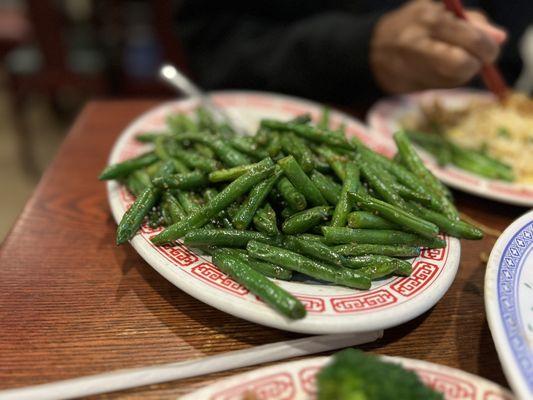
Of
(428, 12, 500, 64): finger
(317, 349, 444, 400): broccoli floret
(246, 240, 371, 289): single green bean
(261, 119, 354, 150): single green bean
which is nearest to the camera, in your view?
(317, 349, 444, 400): broccoli floret

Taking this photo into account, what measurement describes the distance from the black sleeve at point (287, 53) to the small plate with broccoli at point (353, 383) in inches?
81.2

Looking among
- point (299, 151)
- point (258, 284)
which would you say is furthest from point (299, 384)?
point (299, 151)

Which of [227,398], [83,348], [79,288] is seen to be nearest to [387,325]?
[227,398]

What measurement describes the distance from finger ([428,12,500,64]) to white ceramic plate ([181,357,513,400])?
1.78m

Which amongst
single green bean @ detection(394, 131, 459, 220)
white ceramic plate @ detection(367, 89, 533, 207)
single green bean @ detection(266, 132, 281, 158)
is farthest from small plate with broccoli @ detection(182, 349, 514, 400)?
white ceramic plate @ detection(367, 89, 533, 207)

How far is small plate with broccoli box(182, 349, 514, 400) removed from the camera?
1035mm

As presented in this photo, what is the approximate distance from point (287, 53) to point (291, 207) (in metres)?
1.77

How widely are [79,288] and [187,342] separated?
0.43 m

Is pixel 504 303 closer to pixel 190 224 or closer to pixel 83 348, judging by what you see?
pixel 190 224

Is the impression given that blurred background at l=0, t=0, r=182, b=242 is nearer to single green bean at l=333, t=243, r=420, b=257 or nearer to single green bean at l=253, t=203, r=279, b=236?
single green bean at l=253, t=203, r=279, b=236

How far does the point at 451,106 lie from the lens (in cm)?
310

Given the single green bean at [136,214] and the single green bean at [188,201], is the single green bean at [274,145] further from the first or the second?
the single green bean at [136,214]

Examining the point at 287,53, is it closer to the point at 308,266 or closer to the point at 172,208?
the point at 172,208

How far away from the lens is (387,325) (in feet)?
4.20
